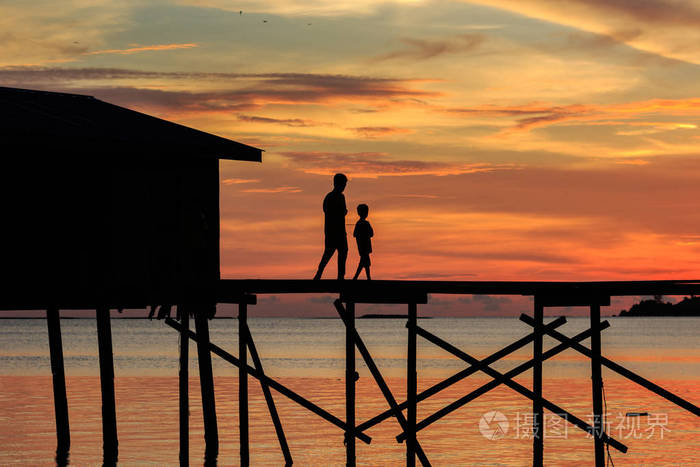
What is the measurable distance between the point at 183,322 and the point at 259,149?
4.13m

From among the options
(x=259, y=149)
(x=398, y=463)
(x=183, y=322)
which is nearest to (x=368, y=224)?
(x=259, y=149)

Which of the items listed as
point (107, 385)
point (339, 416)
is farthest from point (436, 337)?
point (339, 416)

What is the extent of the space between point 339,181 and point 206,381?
7.56m

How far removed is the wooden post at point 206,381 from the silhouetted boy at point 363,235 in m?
3.59

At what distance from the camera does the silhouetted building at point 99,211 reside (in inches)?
814

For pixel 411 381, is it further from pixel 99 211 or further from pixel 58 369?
pixel 58 369

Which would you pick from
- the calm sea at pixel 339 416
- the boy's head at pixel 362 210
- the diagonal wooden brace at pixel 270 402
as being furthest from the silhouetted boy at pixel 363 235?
the calm sea at pixel 339 416

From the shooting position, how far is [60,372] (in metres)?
31.8

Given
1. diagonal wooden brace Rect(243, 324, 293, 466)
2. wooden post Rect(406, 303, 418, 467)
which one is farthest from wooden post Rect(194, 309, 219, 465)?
wooden post Rect(406, 303, 418, 467)

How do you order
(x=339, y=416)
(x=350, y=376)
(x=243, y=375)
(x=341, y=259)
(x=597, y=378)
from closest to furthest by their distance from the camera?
(x=341, y=259)
(x=597, y=378)
(x=350, y=376)
(x=243, y=375)
(x=339, y=416)

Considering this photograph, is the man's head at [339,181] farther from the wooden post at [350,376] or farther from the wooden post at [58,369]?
the wooden post at [58,369]

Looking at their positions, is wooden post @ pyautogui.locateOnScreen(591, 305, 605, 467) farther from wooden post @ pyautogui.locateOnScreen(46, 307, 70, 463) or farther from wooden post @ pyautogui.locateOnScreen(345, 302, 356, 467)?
wooden post @ pyautogui.locateOnScreen(46, 307, 70, 463)

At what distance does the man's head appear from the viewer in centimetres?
2228

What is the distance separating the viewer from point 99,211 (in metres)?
21.3
